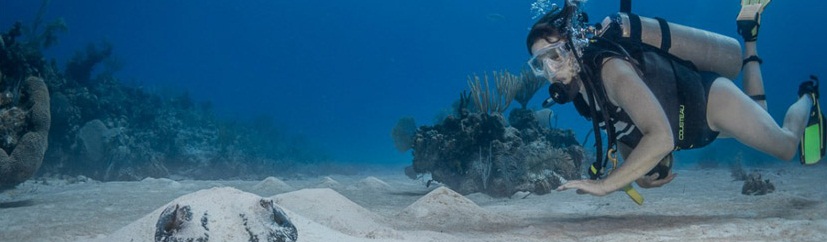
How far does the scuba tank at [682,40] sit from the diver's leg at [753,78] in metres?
0.26

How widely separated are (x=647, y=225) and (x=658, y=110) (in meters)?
1.29

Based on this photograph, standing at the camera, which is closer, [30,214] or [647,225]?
[647,225]

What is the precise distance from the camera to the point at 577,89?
13.9 feet

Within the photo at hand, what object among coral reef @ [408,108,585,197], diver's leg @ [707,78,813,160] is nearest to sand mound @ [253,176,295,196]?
coral reef @ [408,108,585,197]

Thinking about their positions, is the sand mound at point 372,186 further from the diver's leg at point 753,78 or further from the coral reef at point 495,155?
the diver's leg at point 753,78

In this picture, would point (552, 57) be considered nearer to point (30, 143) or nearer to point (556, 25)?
point (556, 25)

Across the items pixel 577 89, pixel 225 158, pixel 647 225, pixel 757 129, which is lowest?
pixel 225 158

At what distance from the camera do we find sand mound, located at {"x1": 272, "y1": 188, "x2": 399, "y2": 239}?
3895 millimetres

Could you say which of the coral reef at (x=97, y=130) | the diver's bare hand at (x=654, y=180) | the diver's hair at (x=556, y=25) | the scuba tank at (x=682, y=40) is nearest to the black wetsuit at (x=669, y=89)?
the scuba tank at (x=682, y=40)

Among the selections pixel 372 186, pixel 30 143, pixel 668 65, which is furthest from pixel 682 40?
pixel 30 143

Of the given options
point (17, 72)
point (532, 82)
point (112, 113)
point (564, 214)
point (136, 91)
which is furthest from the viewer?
point (136, 91)

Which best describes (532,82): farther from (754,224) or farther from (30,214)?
(30,214)

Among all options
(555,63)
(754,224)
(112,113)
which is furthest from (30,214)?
(112,113)

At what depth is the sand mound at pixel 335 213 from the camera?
12.8 feet
